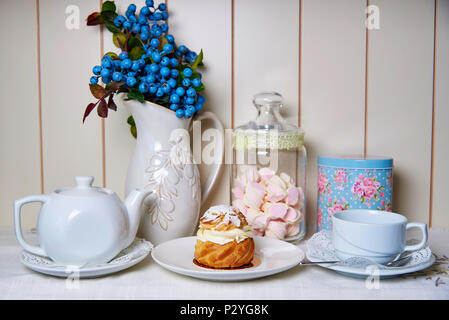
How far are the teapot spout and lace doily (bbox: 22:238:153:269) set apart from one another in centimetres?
2

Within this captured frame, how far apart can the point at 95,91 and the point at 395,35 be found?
695 millimetres

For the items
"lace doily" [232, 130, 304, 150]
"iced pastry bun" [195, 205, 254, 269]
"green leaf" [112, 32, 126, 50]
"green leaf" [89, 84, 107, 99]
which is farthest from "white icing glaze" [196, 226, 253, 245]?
"green leaf" [112, 32, 126, 50]

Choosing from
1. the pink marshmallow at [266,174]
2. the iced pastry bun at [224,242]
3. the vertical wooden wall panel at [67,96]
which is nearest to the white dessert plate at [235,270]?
the iced pastry bun at [224,242]

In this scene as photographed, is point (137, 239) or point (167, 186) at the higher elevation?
point (167, 186)

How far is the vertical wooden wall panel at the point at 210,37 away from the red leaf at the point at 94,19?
0.52 ft

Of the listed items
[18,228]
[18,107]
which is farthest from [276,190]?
[18,107]

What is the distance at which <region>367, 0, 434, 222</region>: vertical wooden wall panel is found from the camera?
0.97 meters

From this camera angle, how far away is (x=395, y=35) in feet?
3.20

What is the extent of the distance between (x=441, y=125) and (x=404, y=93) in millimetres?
118

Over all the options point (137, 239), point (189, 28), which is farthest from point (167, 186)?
point (189, 28)

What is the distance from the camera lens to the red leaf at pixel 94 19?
925 millimetres

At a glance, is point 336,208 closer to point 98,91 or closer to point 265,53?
point 265,53
